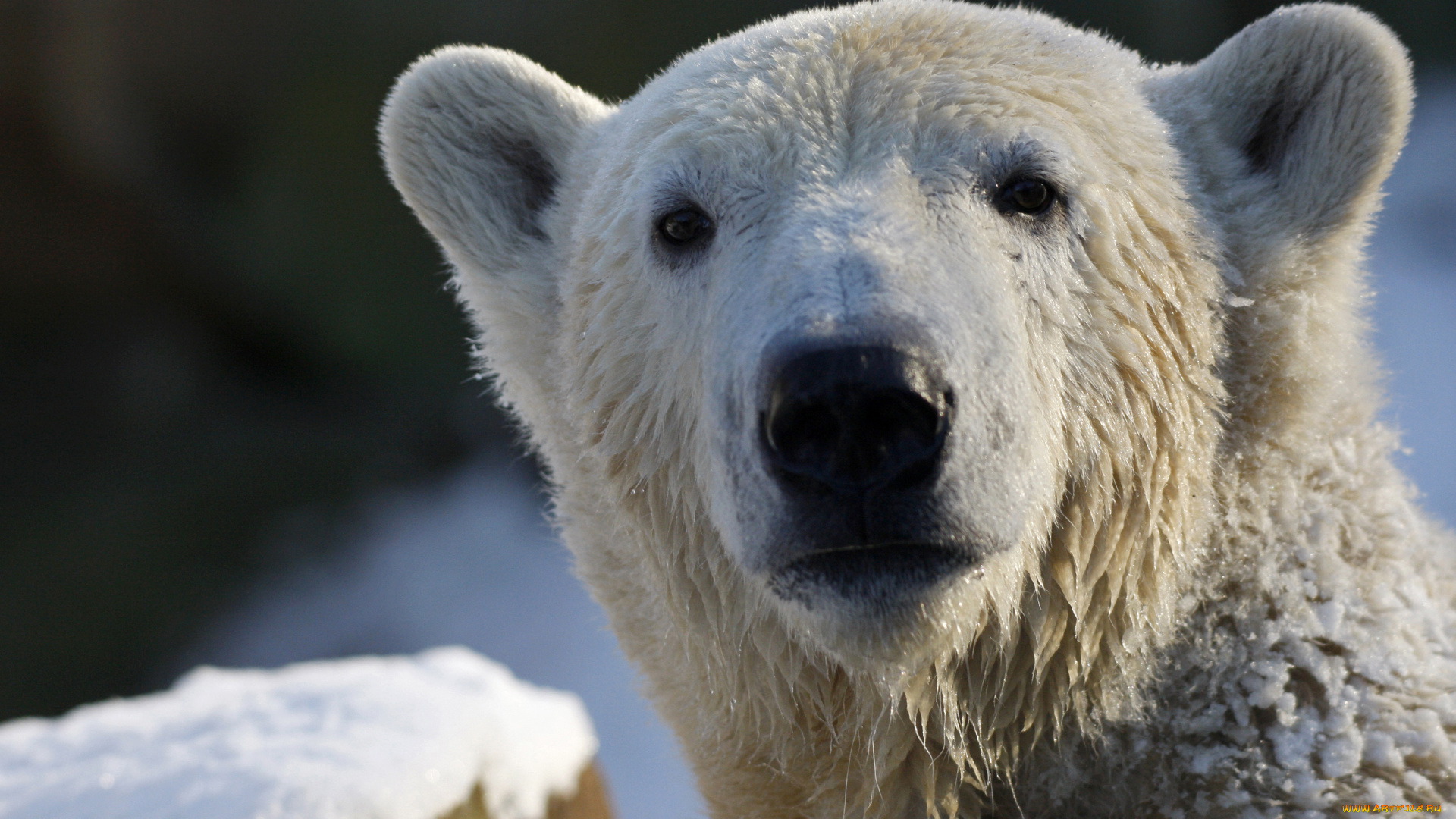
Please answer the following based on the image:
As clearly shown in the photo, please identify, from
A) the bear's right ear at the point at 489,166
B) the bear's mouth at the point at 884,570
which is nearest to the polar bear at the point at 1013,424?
the bear's mouth at the point at 884,570

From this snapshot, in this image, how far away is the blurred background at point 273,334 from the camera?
8.18 metres

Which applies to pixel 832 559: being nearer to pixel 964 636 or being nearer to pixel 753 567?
pixel 753 567

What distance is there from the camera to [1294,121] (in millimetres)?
1806

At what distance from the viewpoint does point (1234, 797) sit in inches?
56.2

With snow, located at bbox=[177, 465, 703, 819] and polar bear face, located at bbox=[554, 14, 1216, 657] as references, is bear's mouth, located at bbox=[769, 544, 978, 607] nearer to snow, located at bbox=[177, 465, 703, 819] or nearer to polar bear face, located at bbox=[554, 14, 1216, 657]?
polar bear face, located at bbox=[554, 14, 1216, 657]

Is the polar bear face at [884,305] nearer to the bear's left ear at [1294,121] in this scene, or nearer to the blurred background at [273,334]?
the bear's left ear at [1294,121]

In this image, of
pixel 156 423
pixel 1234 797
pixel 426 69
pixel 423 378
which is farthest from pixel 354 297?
pixel 1234 797

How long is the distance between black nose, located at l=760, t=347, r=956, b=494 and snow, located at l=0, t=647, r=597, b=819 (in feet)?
5.35

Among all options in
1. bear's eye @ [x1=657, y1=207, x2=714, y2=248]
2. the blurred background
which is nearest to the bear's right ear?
bear's eye @ [x1=657, y1=207, x2=714, y2=248]

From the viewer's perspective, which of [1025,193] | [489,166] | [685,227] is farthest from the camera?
[489,166]

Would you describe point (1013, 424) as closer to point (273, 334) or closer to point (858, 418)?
point (858, 418)

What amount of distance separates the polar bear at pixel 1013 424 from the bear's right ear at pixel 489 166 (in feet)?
0.95

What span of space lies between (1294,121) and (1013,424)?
2.94 ft

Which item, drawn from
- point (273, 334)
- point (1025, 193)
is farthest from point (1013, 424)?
point (273, 334)
